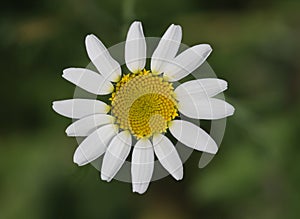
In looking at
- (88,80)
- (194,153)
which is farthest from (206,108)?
(194,153)

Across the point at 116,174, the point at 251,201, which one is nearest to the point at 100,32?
the point at 116,174

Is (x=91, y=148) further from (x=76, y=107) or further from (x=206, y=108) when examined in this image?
(x=206, y=108)

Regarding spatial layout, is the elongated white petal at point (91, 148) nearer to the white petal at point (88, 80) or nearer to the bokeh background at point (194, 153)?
the white petal at point (88, 80)

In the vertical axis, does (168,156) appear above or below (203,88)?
below

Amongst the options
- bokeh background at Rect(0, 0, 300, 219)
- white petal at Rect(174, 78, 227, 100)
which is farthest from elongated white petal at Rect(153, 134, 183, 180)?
bokeh background at Rect(0, 0, 300, 219)

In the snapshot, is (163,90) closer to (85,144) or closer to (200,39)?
(85,144)

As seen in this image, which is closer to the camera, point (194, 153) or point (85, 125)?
point (85, 125)
